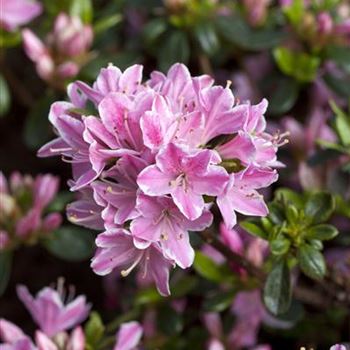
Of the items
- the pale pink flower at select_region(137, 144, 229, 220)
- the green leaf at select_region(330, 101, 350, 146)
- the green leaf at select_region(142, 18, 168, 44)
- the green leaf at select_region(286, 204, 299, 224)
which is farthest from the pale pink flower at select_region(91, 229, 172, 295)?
the green leaf at select_region(142, 18, 168, 44)

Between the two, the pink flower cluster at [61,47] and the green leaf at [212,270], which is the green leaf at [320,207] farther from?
the pink flower cluster at [61,47]

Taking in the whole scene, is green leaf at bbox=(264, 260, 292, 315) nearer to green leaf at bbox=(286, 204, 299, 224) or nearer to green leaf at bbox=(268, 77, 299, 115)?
green leaf at bbox=(286, 204, 299, 224)

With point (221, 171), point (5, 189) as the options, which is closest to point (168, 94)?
point (221, 171)

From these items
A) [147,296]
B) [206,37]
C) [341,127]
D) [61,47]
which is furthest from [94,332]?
[206,37]

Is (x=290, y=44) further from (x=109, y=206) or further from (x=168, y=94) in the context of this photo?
(x=109, y=206)

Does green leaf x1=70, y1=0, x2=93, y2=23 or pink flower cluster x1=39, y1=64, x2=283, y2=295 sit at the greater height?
pink flower cluster x1=39, y1=64, x2=283, y2=295

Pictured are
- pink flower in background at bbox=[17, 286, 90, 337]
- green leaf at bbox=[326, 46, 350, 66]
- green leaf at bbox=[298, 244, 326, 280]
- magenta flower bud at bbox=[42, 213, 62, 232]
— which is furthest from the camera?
green leaf at bbox=[326, 46, 350, 66]

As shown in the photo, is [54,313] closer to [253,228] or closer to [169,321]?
[169,321]
